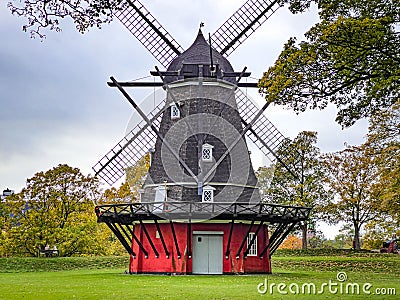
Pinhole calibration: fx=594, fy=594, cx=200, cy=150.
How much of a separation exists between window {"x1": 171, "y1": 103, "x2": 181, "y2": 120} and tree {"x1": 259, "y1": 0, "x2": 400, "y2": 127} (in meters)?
10.2

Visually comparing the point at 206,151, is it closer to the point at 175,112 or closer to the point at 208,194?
the point at 208,194

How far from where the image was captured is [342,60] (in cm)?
1204

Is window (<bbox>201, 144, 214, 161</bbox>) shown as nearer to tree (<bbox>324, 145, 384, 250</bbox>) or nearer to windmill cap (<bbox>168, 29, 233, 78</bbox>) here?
windmill cap (<bbox>168, 29, 233, 78</bbox>)

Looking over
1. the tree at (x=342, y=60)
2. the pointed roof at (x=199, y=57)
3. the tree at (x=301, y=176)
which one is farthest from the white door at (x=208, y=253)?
the tree at (x=301, y=176)

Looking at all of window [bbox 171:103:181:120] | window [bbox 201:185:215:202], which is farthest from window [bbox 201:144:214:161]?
window [bbox 171:103:181:120]

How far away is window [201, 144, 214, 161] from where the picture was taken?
74.2 ft

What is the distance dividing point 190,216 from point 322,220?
19239 millimetres

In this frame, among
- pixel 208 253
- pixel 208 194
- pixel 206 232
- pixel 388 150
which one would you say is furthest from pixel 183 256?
pixel 388 150

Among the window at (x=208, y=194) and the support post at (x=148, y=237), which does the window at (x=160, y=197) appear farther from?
the window at (x=208, y=194)

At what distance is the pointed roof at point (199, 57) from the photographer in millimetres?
23891

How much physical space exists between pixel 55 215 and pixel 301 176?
15.8 metres

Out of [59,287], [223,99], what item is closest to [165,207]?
[223,99]

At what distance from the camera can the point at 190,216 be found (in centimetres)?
2120
